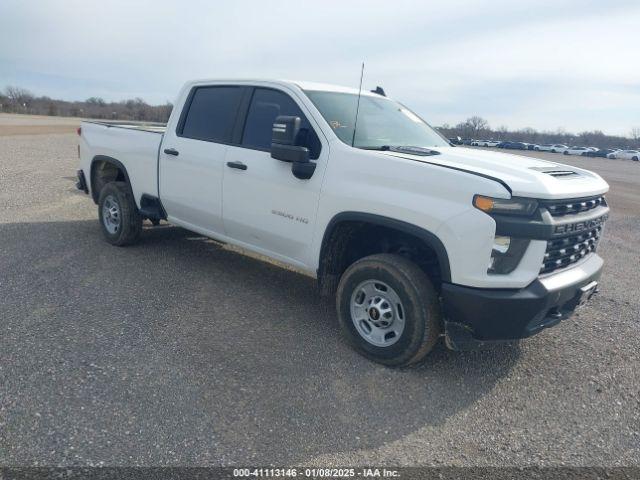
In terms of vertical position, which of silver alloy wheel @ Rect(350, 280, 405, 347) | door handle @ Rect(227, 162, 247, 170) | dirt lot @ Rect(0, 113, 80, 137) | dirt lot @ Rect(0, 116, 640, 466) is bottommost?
dirt lot @ Rect(0, 116, 640, 466)

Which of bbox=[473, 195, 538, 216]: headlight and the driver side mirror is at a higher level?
the driver side mirror

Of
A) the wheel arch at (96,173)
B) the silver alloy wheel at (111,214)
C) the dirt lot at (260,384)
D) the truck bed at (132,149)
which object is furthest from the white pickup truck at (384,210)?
the wheel arch at (96,173)

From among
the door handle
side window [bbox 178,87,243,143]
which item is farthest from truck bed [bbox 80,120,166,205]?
the door handle

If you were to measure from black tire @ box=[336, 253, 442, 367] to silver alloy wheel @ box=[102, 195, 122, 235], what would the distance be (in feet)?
12.0

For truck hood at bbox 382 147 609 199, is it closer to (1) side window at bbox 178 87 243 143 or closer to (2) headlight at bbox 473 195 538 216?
(2) headlight at bbox 473 195 538 216

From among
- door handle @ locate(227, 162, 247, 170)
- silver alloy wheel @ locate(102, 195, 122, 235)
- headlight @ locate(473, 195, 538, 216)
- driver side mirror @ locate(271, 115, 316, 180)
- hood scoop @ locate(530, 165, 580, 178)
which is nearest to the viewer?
headlight @ locate(473, 195, 538, 216)

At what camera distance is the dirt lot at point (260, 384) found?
2828 millimetres

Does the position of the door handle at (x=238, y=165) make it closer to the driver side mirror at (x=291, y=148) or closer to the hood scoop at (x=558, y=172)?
the driver side mirror at (x=291, y=148)

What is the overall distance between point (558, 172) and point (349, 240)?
1658 millimetres

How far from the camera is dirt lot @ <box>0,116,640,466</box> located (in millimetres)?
2828

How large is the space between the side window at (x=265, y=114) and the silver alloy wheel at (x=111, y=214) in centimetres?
244

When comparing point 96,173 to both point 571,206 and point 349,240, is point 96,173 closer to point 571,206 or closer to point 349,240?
point 349,240

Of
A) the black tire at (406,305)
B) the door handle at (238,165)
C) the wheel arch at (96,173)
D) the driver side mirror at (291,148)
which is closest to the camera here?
the black tire at (406,305)

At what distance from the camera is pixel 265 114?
458 centimetres
